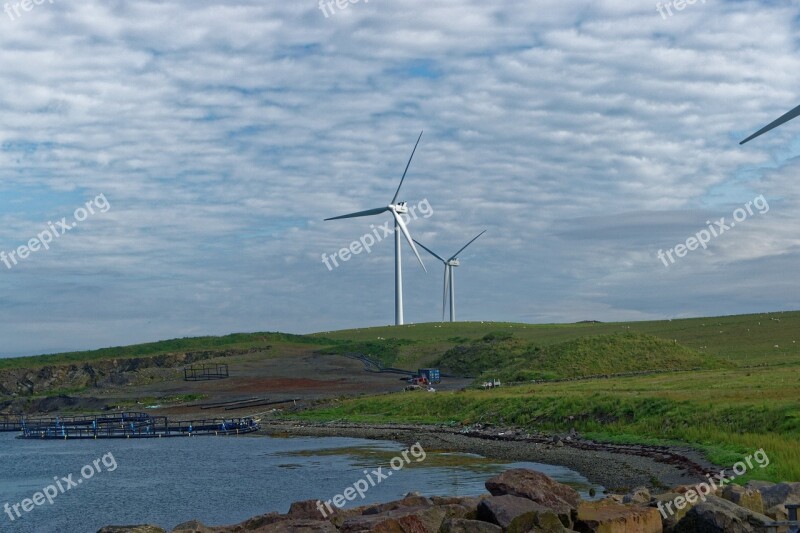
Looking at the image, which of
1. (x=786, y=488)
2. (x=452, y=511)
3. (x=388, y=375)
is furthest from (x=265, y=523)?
(x=388, y=375)

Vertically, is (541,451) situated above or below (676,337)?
below

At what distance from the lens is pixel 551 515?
22281 millimetres

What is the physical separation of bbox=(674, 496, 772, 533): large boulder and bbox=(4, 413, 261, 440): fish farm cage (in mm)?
60614

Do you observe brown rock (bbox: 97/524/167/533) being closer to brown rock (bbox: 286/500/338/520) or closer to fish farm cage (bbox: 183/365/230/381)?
brown rock (bbox: 286/500/338/520)

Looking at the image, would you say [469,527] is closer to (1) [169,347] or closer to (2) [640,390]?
(2) [640,390]

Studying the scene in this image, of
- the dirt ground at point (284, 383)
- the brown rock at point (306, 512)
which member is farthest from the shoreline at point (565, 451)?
the dirt ground at point (284, 383)

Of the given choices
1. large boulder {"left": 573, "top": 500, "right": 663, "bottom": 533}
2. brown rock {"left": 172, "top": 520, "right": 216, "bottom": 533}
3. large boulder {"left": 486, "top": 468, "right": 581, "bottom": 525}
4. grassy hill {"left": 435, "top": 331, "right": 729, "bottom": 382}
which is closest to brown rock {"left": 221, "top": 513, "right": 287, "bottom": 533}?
brown rock {"left": 172, "top": 520, "right": 216, "bottom": 533}

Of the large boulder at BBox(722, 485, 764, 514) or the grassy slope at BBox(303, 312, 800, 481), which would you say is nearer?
the large boulder at BBox(722, 485, 764, 514)

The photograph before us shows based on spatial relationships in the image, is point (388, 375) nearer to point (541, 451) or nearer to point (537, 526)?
point (541, 451)

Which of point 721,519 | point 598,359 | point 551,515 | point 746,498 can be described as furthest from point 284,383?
point 721,519

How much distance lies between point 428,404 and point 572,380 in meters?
14.6

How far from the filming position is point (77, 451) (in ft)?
243

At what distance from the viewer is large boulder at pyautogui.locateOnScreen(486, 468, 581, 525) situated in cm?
2662

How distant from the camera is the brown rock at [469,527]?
888 inches
